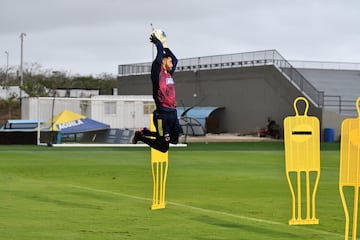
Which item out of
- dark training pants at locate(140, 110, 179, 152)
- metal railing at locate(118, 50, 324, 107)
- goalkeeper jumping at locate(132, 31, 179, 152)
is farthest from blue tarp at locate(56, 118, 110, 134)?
goalkeeper jumping at locate(132, 31, 179, 152)

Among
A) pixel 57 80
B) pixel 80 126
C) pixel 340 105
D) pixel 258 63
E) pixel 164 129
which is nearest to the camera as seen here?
pixel 164 129

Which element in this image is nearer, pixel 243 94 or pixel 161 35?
pixel 161 35

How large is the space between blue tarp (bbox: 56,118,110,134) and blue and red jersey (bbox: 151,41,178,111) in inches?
1421

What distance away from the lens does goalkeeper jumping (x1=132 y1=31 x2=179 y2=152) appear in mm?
13359

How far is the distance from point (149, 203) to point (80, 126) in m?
34.4

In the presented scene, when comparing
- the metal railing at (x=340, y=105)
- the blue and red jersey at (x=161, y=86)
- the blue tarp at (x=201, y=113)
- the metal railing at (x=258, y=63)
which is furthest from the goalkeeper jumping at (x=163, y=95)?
the blue tarp at (x=201, y=113)

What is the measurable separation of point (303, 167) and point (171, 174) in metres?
11.9

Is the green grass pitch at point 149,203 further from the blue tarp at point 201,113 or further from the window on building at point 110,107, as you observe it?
the blue tarp at point 201,113

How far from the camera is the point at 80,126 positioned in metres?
49.9

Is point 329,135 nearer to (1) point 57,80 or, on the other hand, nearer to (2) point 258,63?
(2) point 258,63

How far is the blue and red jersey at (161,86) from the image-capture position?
525 inches

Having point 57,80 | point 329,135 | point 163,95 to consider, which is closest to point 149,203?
point 163,95

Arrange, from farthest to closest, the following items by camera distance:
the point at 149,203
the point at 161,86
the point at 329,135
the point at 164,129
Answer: the point at 329,135
the point at 149,203
the point at 164,129
the point at 161,86

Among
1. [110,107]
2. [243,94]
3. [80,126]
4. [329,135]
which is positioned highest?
[243,94]
